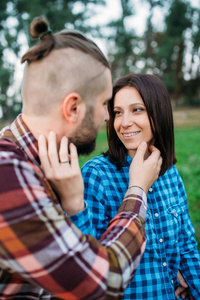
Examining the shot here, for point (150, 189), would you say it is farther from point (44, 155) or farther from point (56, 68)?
point (56, 68)

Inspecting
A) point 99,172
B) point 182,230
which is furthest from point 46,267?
point 182,230

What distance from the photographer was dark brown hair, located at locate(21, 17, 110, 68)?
1078 millimetres

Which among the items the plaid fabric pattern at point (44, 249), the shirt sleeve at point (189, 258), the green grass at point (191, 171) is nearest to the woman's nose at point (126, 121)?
the green grass at point (191, 171)

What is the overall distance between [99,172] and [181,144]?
9.58 metres

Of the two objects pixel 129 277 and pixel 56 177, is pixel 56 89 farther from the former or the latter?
pixel 129 277

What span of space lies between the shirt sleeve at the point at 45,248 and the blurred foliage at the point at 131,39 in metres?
21.0

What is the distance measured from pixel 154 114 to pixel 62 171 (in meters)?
1.24

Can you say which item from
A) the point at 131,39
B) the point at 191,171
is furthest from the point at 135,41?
the point at 191,171

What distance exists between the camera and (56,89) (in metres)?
1.09

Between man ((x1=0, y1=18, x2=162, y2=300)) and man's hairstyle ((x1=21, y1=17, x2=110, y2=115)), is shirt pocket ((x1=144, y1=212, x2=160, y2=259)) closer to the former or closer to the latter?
man ((x1=0, y1=18, x2=162, y2=300))

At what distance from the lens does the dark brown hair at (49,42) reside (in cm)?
108

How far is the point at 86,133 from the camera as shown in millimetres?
1228

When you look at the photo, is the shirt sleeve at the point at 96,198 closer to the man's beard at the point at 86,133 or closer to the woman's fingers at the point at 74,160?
the man's beard at the point at 86,133

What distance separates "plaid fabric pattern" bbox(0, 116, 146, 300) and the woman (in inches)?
30.6
